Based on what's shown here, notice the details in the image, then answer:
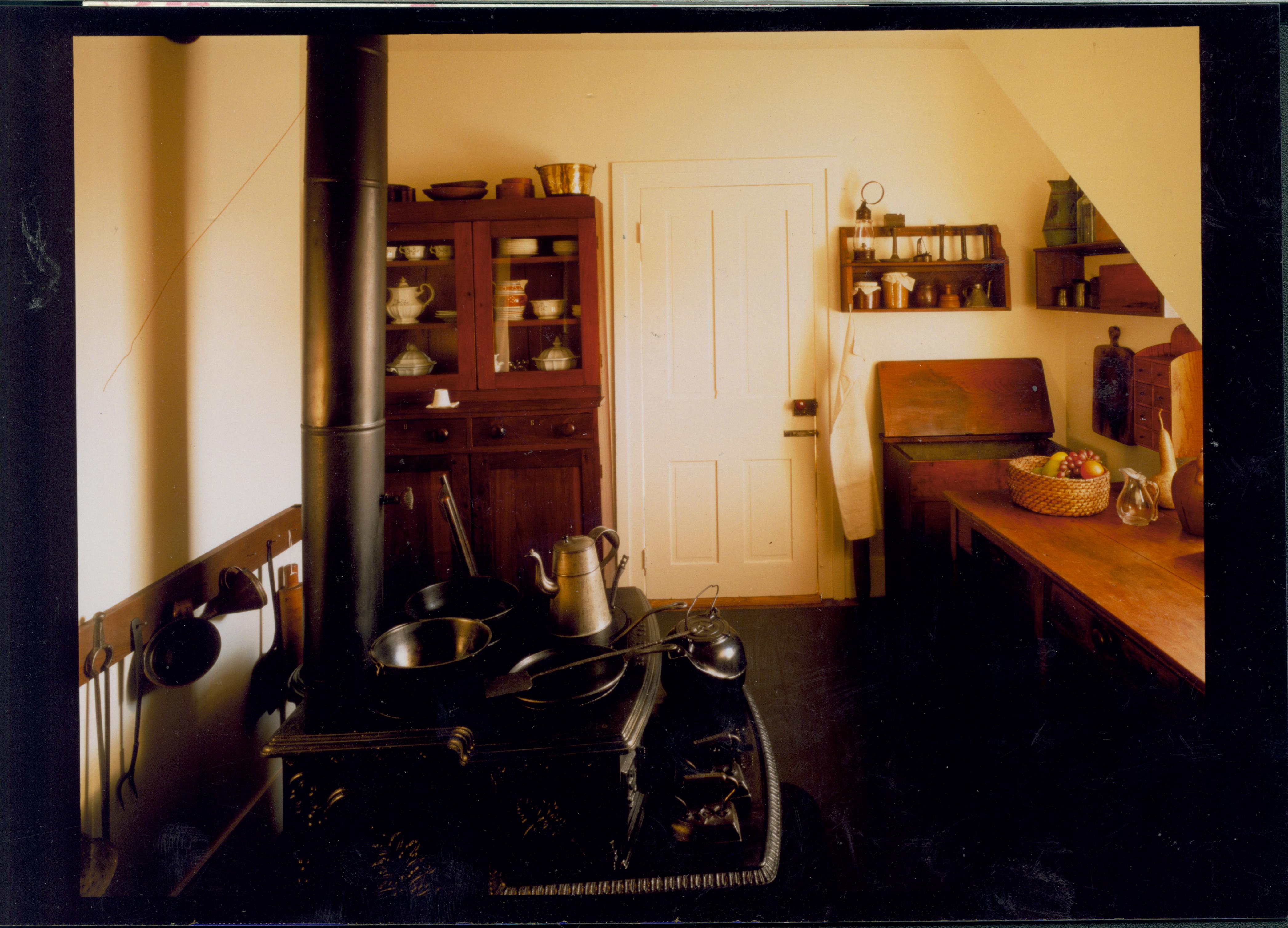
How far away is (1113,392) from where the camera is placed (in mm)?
2682

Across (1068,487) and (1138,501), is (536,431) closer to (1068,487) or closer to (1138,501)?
(1068,487)

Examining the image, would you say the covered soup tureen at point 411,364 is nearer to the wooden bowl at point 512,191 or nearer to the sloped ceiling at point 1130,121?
the wooden bowl at point 512,191

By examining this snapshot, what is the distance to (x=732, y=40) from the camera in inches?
113

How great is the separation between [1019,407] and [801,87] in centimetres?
153

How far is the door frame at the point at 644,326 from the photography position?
2998 millimetres

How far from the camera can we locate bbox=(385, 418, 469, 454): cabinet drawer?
8.84 feet

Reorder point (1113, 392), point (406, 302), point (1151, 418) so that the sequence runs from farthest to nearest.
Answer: point (406, 302)
point (1113, 392)
point (1151, 418)

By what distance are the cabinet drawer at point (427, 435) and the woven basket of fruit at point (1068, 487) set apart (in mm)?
1837

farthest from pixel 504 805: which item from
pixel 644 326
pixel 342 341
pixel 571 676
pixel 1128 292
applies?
pixel 1128 292

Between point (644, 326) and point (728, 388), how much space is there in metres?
0.44

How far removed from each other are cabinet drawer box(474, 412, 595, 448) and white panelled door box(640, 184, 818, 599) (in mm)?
424

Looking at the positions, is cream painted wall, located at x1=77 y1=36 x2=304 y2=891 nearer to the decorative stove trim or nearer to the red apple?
the decorative stove trim

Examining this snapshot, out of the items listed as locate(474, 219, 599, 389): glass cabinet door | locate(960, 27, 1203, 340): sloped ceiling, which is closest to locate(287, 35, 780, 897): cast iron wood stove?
locate(960, 27, 1203, 340): sloped ceiling

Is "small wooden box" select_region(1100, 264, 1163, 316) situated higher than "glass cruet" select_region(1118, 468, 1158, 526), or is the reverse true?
"small wooden box" select_region(1100, 264, 1163, 316)
